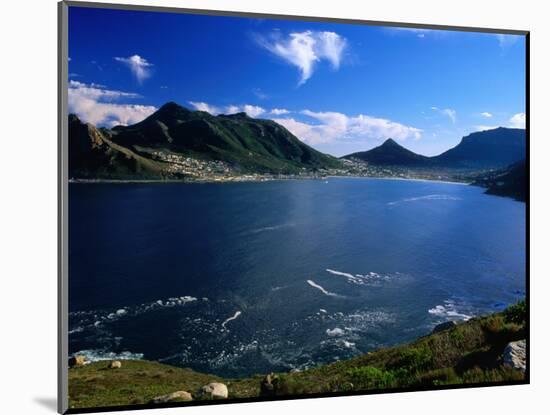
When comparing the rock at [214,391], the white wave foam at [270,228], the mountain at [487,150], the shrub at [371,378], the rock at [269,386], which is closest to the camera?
the rock at [214,391]

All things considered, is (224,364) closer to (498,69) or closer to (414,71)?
(414,71)

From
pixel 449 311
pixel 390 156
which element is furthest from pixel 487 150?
pixel 449 311

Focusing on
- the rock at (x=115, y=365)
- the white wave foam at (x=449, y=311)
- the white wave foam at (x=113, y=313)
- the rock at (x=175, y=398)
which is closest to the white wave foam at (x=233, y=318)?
the white wave foam at (x=113, y=313)

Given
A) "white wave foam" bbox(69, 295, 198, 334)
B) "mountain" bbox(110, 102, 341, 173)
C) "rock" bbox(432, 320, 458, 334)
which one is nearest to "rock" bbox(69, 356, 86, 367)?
"white wave foam" bbox(69, 295, 198, 334)

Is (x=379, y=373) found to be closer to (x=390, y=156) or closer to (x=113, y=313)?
(x=390, y=156)

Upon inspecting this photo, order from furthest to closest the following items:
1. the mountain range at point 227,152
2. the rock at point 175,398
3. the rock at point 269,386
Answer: the mountain range at point 227,152, the rock at point 269,386, the rock at point 175,398

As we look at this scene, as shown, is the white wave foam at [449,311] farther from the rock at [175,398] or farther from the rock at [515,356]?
the rock at [175,398]
